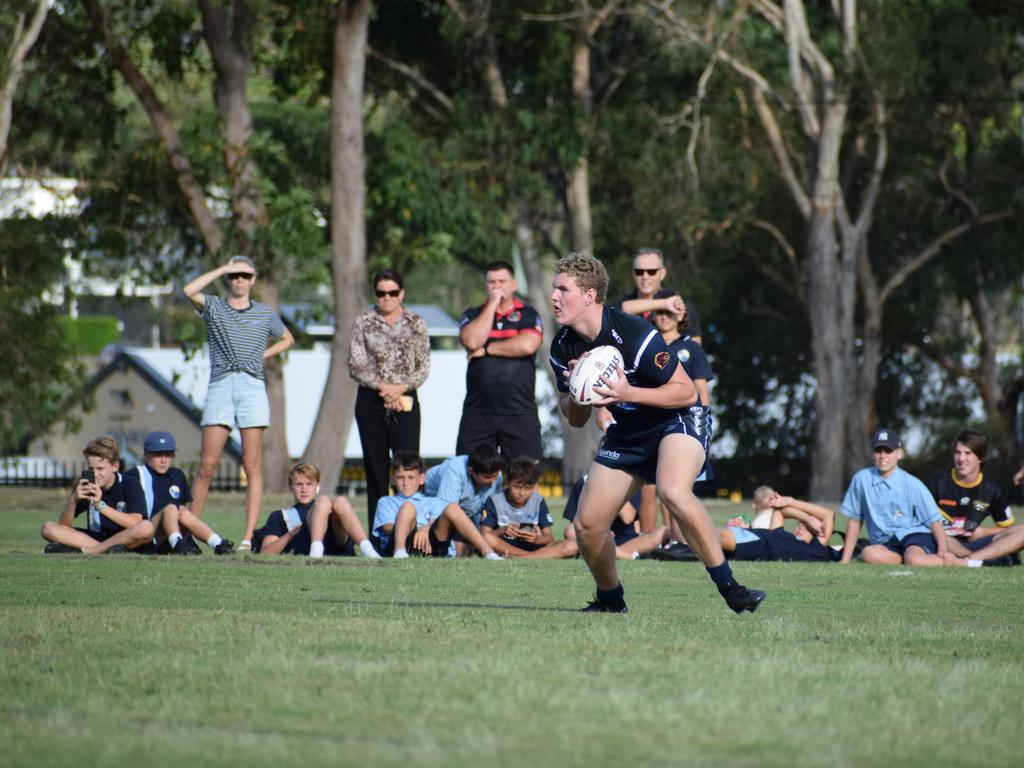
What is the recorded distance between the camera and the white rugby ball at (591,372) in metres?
7.57

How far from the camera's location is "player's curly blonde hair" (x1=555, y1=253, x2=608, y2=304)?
25.7 ft

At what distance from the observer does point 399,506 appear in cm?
1279

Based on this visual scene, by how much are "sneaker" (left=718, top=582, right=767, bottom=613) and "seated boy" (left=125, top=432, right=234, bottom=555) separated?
5224 millimetres

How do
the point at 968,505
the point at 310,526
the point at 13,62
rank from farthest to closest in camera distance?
the point at 13,62 → the point at 968,505 → the point at 310,526

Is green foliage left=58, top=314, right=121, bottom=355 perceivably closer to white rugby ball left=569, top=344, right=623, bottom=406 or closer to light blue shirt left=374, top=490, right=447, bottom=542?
light blue shirt left=374, top=490, right=447, bottom=542

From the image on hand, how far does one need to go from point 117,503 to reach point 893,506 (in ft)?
20.6

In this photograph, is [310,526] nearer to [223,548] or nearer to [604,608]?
[223,548]

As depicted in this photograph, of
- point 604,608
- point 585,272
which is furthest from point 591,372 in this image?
point 604,608

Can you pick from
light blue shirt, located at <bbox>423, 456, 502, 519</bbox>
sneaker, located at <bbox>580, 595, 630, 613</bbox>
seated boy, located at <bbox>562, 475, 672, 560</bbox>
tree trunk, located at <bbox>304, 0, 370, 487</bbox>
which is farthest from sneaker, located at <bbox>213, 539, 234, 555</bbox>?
tree trunk, located at <bbox>304, 0, 370, 487</bbox>

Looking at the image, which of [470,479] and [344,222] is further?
[344,222]

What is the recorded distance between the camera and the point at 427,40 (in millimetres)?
32125

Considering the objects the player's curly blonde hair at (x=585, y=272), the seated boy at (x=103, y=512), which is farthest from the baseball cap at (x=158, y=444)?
the player's curly blonde hair at (x=585, y=272)

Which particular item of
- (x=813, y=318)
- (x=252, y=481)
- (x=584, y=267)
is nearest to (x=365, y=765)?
(x=584, y=267)

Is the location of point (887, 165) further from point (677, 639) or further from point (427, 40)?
point (677, 639)
